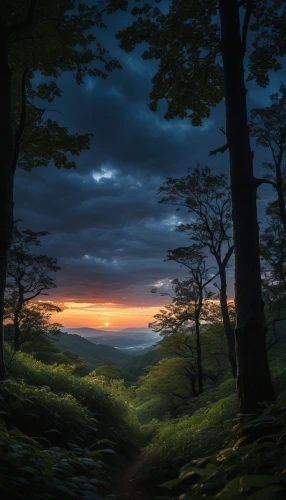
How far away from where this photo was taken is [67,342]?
196m

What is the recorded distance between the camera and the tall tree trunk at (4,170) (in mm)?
6152

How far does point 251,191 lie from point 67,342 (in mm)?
206863

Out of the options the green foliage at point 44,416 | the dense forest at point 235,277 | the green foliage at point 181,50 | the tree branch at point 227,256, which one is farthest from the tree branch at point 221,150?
the tree branch at point 227,256

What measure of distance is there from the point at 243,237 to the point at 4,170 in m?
5.12

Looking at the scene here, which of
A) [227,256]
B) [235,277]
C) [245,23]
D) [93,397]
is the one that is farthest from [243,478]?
[227,256]

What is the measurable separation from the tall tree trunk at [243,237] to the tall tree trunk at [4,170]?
465cm

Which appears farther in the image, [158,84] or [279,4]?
[158,84]

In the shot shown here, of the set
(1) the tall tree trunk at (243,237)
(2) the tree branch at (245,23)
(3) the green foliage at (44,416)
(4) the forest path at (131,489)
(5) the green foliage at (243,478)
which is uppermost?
(2) the tree branch at (245,23)

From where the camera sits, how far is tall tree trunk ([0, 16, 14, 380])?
6152mm

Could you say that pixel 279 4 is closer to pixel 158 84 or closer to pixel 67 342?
pixel 158 84

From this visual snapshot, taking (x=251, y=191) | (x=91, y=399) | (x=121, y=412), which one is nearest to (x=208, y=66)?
(x=251, y=191)

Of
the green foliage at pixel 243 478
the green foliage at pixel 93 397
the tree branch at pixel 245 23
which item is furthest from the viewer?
the green foliage at pixel 93 397

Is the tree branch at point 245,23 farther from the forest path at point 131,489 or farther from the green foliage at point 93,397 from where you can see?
the green foliage at point 93,397

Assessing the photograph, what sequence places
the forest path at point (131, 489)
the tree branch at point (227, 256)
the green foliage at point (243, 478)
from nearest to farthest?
1. the green foliage at point (243, 478)
2. the forest path at point (131, 489)
3. the tree branch at point (227, 256)
